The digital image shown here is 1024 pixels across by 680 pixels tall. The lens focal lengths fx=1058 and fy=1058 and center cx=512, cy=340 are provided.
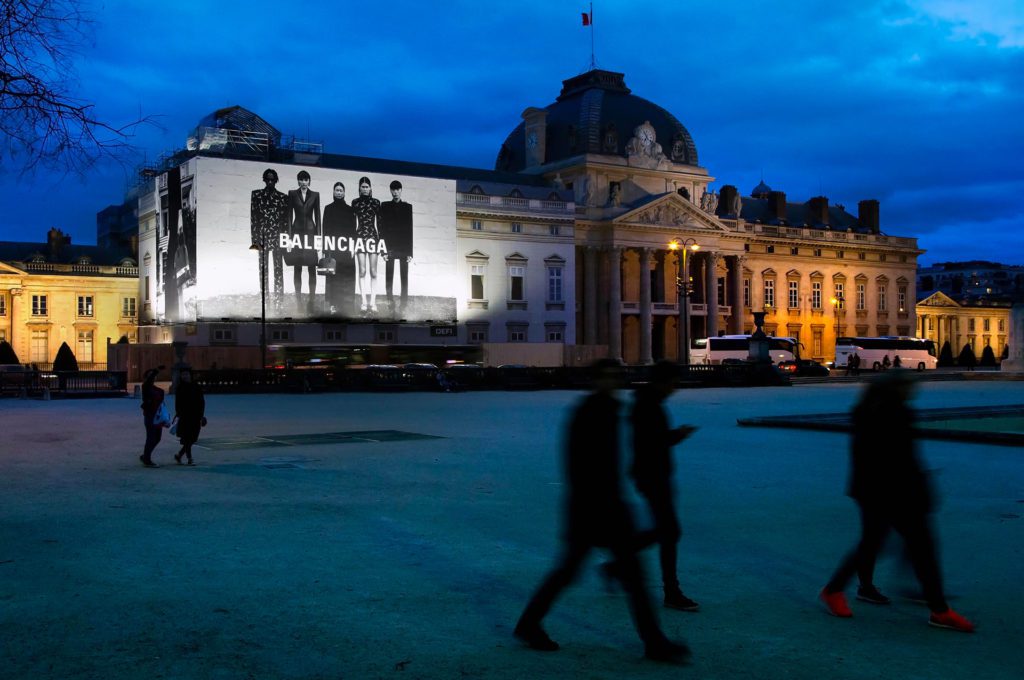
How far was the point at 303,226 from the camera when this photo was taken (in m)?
62.3

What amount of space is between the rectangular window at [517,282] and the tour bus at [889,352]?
2414cm

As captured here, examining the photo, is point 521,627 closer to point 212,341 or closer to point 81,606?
point 81,606

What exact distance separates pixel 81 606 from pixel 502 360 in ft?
215

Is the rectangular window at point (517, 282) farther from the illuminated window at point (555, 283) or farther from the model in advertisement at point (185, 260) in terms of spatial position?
the model in advertisement at point (185, 260)

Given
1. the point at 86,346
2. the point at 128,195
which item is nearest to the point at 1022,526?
the point at 86,346

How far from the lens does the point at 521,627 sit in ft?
21.6

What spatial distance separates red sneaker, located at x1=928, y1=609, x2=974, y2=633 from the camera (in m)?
6.96

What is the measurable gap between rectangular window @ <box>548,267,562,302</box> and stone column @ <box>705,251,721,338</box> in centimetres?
1364

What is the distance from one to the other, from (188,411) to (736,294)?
74538mm

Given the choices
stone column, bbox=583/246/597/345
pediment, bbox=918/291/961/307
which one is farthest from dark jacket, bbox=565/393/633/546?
pediment, bbox=918/291/961/307

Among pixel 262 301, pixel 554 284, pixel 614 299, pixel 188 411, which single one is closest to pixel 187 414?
pixel 188 411

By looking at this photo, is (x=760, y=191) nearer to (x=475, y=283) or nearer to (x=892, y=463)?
(x=475, y=283)

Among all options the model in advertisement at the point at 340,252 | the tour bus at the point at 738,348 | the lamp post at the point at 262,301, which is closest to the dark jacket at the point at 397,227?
the model in advertisement at the point at 340,252

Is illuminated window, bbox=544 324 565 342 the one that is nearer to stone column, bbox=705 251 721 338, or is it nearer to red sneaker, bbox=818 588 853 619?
stone column, bbox=705 251 721 338
